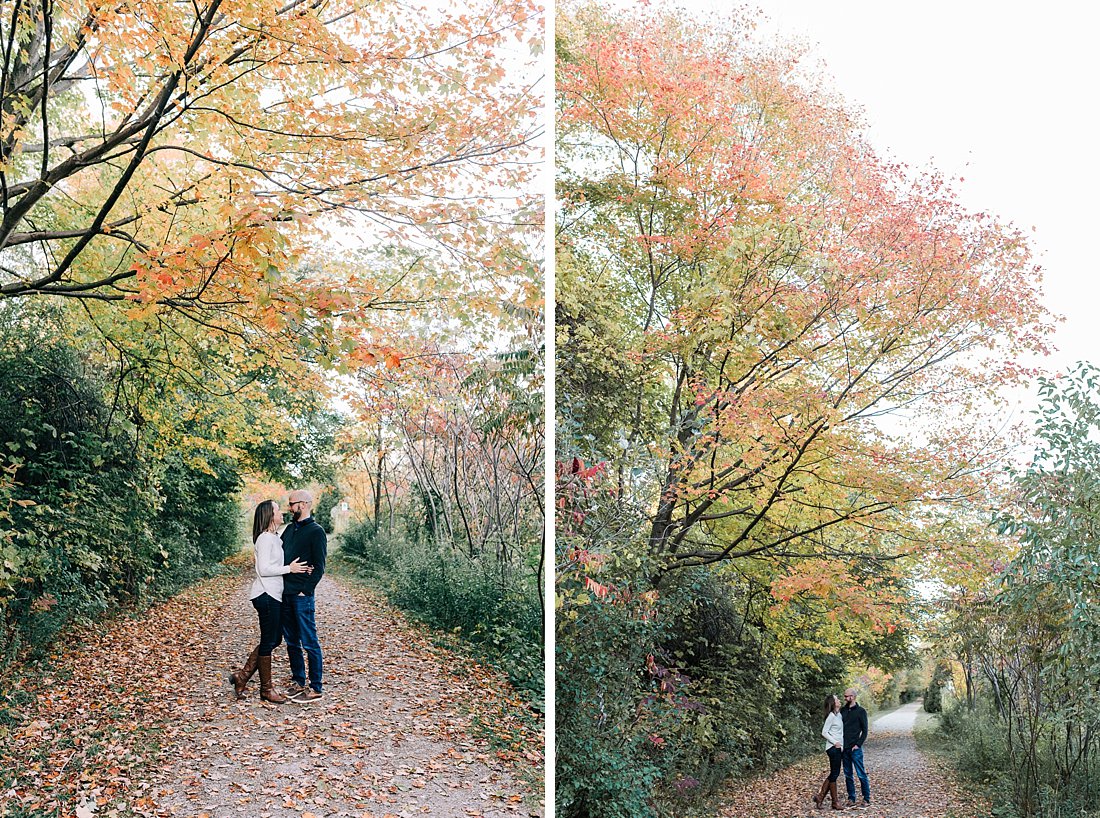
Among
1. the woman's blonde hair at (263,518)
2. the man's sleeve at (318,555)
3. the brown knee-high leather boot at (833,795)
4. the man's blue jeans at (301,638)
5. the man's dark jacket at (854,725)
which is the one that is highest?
the woman's blonde hair at (263,518)

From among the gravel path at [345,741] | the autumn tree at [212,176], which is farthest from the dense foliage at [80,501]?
the gravel path at [345,741]

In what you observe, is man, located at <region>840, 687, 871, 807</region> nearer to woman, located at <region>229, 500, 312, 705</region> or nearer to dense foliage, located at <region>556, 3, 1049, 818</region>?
dense foliage, located at <region>556, 3, 1049, 818</region>

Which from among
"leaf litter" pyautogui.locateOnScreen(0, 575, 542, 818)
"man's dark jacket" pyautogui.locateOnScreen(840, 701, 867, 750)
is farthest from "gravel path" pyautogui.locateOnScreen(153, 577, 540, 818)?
"man's dark jacket" pyautogui.locateOnScreen(840, 701, 867, 750)

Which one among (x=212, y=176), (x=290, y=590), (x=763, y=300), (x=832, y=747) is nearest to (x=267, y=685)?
(x=290, y=590)

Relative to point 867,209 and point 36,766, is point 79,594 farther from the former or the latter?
point 867,209

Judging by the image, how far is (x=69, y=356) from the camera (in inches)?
101

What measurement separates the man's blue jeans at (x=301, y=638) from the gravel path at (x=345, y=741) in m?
0.03

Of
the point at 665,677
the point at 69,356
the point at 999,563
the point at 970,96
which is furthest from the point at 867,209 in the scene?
the point at 69,356

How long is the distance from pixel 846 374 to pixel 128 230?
273cm

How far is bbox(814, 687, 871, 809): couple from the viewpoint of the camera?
326 centimetres

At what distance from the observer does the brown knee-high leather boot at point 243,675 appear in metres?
2.67

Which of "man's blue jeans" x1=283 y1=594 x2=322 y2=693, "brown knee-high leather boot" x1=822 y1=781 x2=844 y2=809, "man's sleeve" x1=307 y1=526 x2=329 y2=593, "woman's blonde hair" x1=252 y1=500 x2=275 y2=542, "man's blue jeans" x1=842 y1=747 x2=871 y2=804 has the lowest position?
"brown knee-high leather boot" x1=822 y1=781 x2=844 y2=809

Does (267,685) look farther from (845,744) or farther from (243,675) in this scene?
(845,744)

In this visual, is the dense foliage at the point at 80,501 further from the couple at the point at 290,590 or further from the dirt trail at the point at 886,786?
the dirt trail at the point at 886,786
